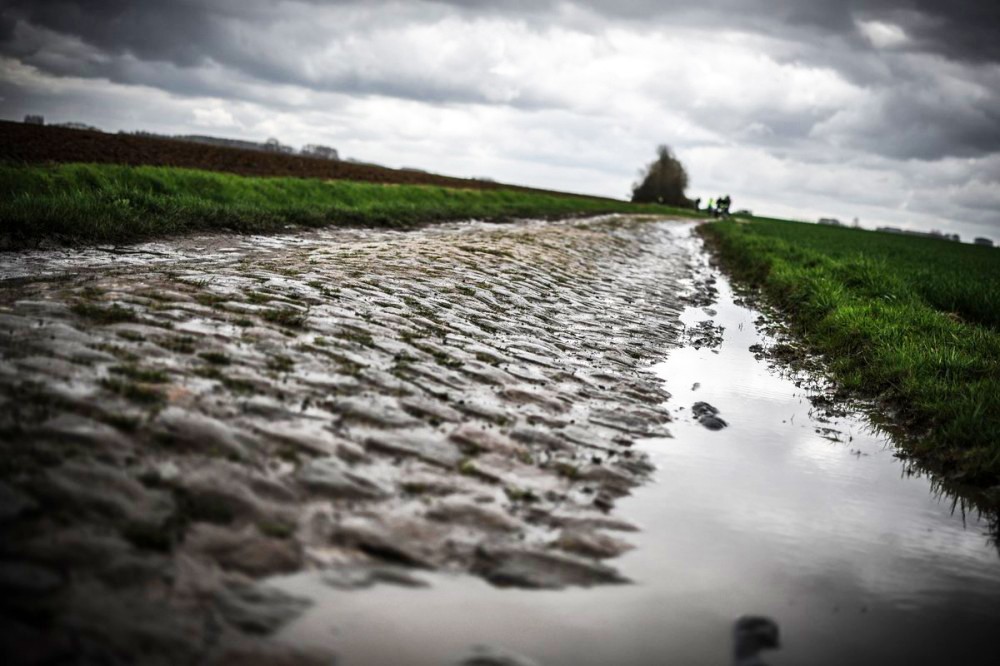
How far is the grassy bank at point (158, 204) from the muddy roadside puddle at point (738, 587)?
9.49 metres

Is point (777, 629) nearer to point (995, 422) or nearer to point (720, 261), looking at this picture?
point (995, 422)

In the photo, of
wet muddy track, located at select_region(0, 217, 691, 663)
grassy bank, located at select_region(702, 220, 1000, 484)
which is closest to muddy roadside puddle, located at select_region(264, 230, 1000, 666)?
wet muddy track, located at select_region(0, 217, 691, 663)

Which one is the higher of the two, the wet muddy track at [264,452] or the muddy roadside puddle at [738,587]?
the wet muddy track at [264,452]

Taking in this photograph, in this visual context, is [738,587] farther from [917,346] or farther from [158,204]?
[158,204]

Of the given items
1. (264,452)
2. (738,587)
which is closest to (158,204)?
(264,452)

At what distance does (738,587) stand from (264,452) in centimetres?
257

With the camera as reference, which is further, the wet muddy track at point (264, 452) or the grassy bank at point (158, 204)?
the grassy bank at point (158, 204)

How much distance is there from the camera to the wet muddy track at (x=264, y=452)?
252 cm

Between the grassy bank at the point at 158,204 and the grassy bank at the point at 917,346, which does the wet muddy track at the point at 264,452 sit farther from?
the grassy bank at the point at 158,204

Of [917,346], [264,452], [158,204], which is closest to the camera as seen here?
[264,452]

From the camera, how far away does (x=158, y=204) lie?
13086mm

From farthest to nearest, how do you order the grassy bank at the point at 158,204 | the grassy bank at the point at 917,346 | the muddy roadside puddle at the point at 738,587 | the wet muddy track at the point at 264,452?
the grassy bank at the point at 158,204
the grassy bank at the point at 917,346
the muddy roadside puddle at the point at 738,587
the wet muddy track at the point at 264,452

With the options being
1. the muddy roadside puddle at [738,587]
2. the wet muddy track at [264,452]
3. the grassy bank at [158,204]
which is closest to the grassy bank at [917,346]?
the muddy roadside puddle at [738,587]

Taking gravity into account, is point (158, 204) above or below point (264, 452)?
above
